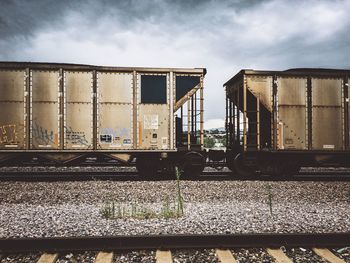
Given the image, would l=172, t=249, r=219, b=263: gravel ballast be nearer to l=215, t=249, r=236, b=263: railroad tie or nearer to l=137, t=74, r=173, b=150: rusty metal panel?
l=215, t=249, r=236, b=263: railroad tie

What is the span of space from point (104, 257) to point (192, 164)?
6.51 m

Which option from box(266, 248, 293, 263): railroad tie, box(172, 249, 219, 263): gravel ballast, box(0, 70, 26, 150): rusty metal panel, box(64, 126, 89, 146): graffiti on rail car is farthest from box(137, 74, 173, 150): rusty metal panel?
box(266, 248, 293, 263): railroad tie

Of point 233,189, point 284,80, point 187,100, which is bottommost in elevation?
point 233,189

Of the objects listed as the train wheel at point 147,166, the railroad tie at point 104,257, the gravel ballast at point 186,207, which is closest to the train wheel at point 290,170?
the gravel ballast at point 186,207

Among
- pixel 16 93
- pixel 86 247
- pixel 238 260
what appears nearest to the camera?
pixel 238 260

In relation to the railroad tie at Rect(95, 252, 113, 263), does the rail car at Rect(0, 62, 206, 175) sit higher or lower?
higher

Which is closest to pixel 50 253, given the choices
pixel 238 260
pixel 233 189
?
pixel 238 260

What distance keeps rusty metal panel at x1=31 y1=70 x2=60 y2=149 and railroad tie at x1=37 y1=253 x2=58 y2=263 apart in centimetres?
662

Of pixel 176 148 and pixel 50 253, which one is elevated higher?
pixel 176 148

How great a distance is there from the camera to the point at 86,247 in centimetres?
355

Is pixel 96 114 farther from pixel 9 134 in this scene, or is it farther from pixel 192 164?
pixel 192 164

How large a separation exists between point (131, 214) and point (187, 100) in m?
5.69

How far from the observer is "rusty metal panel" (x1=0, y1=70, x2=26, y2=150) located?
9.39 metres

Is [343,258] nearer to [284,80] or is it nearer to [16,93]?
[284,80]
